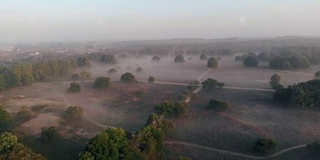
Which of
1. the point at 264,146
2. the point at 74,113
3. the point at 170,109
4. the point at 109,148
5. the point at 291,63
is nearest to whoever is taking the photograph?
the point at 109,148

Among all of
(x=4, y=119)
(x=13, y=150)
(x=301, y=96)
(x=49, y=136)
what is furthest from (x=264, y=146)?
(x=4, y=119)

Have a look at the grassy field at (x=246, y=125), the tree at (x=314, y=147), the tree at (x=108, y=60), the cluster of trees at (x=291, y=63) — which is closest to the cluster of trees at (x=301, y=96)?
the grassy field at (x=246, y=125)

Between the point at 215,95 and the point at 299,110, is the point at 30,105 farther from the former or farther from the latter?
the point at 299,110

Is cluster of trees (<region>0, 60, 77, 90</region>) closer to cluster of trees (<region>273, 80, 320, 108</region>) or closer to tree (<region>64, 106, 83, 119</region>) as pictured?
tree (<region>64, 106, 83, 119</region>)

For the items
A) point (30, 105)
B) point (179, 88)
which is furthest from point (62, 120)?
point (179, 88)

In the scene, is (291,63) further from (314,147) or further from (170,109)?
(314,147)

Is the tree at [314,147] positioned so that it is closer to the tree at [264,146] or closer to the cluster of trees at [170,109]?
the tree at [264,146]
